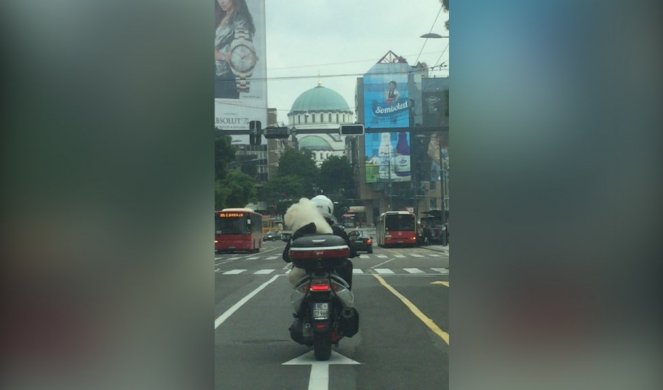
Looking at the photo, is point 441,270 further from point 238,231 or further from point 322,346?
point 322,346

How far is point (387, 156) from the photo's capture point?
11.4 meters

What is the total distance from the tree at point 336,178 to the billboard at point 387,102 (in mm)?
626

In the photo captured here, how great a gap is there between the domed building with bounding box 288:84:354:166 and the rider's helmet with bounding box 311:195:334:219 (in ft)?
1.76

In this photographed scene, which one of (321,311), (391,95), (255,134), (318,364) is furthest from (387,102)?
(255,134)

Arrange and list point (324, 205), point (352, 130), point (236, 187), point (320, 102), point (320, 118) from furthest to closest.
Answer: point (236, 187), point (352, 130), point (320, 118), point (320, 102), point (324, 205)

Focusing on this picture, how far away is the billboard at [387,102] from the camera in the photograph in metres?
8.43

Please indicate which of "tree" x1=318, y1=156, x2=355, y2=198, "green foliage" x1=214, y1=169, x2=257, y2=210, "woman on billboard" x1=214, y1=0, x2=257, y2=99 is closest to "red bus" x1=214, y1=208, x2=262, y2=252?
"green foliage" x1=214, y1=169, x2=257, y2=210

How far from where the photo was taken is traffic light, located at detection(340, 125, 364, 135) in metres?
8.34

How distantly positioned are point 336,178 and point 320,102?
79 cm

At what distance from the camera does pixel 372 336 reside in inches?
337

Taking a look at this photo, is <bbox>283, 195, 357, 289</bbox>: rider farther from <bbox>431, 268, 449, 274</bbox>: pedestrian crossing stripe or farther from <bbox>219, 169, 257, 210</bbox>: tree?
<bbox>431, 268, 449, 274</bbox>: pedestrian crossing stripe

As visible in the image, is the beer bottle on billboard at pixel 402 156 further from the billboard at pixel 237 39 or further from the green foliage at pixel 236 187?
the billboard at pixel 237 39

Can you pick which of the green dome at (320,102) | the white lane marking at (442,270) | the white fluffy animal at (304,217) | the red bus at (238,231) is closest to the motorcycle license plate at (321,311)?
the white fluffy animal at (304,217)
